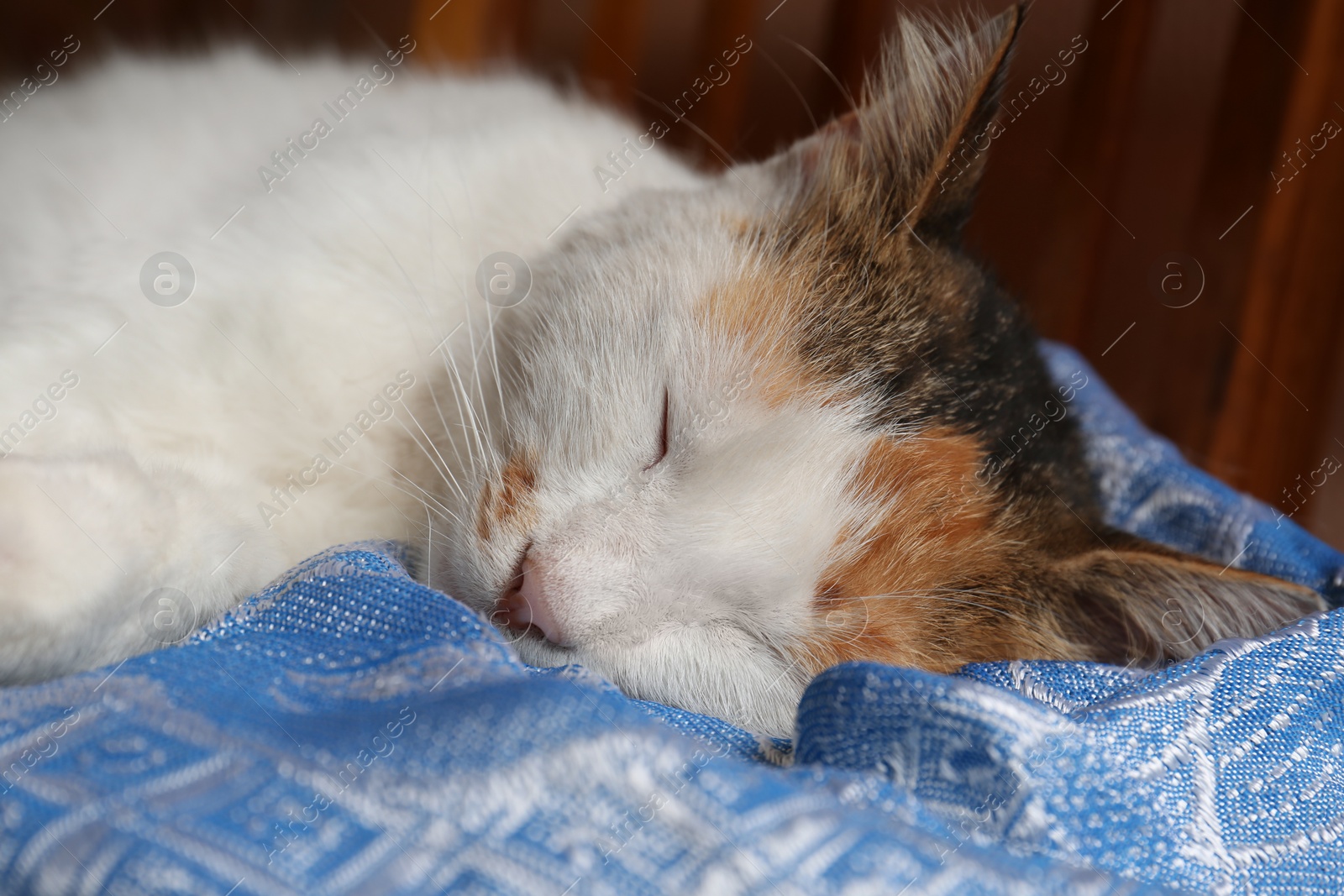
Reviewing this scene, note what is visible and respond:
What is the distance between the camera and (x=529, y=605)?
80 cm

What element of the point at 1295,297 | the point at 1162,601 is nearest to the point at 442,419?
the point at 1162,601

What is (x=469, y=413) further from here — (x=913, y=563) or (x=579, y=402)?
(x=913, y=563)

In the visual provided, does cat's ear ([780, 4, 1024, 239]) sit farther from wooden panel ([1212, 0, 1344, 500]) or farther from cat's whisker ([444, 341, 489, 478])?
wooden panel ([1212, 0, 1344, 500])

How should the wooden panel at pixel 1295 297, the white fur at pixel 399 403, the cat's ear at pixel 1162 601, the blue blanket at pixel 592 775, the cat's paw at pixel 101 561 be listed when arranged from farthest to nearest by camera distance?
the wooden panel at pixel 1295 297, the cat's ear at pixel 1162 601, the white fur at pixel 399 403, the cat's paw at pixel 101 561, the blue blanket at pixel 592 775

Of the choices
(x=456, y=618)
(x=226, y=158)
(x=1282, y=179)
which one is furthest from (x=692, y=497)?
(x=1282, y=179)

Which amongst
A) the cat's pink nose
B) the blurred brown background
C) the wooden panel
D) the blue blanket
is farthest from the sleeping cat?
the wooden panel

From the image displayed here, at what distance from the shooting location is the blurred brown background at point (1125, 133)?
5.72ft

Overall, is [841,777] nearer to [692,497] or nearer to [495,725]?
[495,725]

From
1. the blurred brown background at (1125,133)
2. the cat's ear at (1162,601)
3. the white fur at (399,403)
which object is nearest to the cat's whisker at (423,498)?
the white fur at (399,403)

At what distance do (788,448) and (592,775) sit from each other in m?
0.43

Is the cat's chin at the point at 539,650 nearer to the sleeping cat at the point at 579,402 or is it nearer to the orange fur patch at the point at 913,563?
the sleeping cat at the point at 579,402

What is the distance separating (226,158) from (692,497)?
75cm

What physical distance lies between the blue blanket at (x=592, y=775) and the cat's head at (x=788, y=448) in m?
0.12

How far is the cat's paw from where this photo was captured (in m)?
0.65
